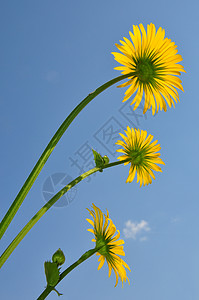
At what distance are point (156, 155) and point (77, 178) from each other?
284 millimetres

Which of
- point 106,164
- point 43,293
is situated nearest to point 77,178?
point 106,164

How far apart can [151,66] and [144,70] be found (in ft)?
0.06

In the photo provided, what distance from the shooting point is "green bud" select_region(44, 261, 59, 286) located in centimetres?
54

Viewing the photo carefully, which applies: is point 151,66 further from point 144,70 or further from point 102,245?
point 102,245

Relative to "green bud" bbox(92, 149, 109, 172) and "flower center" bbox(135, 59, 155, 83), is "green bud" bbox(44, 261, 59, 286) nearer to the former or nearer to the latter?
"green bud" bbox(92, 149, 109, 172)

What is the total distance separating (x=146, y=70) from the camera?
24.4 inches

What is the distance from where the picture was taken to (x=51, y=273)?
540 mm

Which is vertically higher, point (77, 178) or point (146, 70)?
point (146, 70)

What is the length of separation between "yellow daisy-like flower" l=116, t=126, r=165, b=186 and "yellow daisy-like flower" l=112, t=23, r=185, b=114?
0.19m

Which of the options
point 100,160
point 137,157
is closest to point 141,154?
point 137,157

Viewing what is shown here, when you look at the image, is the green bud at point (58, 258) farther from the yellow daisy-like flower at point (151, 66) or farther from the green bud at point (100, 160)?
the yellow daisy-like flower at point (151, 66)

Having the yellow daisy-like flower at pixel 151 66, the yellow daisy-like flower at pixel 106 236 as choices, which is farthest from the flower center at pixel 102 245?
the yellow daisy-like flower at pixel 151 66

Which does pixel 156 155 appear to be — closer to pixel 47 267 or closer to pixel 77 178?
pixel 77 178

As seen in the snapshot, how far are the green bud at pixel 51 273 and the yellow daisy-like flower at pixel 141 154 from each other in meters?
0.33
